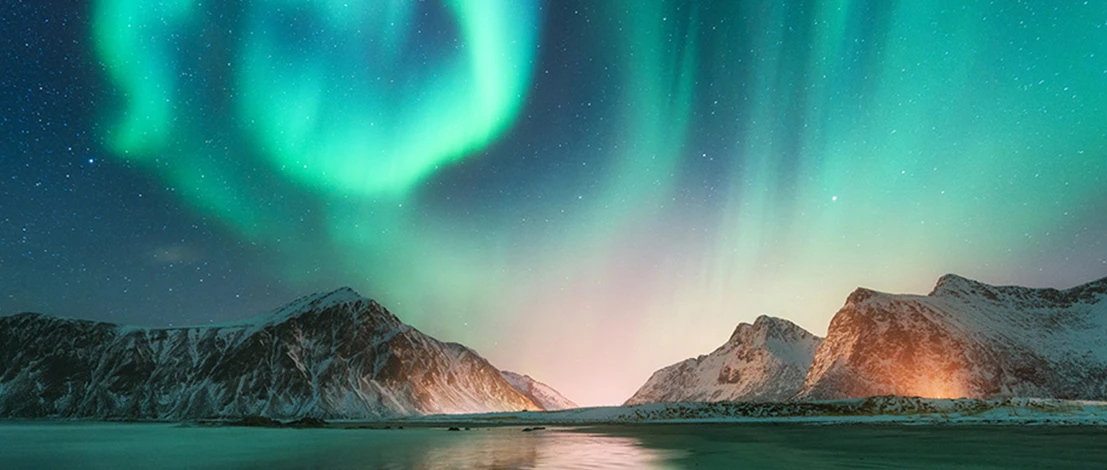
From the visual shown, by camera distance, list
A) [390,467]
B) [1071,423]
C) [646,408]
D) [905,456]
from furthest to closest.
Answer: [646,408] < [1071,423] < [905,456] < [390,467]

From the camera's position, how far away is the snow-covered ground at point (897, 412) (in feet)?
269

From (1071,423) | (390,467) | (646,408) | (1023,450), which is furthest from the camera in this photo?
(646,408)

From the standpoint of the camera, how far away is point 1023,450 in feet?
121

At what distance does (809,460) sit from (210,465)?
103ft

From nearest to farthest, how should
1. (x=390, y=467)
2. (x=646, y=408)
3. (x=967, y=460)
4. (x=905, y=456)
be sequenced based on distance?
1. (x=390, y=467)
2. (x=967, y=460)
3. (x=905, y=456)
4. (x=646, y=408)

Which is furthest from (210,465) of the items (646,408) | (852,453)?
(646,408)

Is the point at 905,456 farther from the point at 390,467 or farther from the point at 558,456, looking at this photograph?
the point at 390,467

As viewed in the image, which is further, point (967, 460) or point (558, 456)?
point (558, 456)

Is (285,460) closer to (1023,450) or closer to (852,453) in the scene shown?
(852,453)

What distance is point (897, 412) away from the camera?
337 feet

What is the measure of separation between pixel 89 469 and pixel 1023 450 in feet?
171

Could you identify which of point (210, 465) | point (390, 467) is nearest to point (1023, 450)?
point (390, 467)

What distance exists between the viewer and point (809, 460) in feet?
105

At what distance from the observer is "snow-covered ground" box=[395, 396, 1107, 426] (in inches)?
3228
